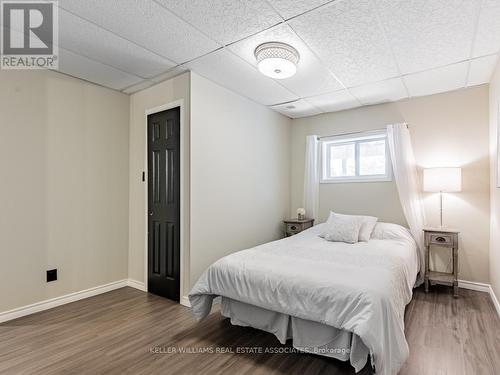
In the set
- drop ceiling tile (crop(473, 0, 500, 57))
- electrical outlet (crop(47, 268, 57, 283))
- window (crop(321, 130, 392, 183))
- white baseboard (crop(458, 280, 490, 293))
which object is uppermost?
drop ceiling tile (crop(473, 0, 500, 57))

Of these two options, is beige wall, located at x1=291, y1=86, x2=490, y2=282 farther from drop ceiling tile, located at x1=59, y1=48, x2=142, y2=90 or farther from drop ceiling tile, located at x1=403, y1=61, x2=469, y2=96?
drop ceiling tile, located at x1=59, y1=48, x2=142, y2=90

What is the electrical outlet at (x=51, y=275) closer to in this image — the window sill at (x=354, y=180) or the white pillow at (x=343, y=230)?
the white pillow at (x=343, y=230)

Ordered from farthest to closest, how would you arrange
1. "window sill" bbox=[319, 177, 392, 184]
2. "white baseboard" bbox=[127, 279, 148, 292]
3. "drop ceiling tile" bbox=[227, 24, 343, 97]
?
"window sill" bbox=[319, 177, 392, 184] → "white baseboard" bbox=[127, 279, 148, 292] → "drop ceiling tile" bbox=[227, 24, 343, 97]

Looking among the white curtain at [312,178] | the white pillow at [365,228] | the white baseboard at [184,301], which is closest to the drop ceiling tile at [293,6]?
the white pillow at [365,228]

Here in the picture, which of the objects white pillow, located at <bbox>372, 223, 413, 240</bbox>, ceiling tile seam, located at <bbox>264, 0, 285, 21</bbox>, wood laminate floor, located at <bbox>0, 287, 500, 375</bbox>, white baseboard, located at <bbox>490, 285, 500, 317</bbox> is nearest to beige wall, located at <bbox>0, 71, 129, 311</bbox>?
wood laminate floor, located at <bbox>0, 287, 500, 375</bbox>

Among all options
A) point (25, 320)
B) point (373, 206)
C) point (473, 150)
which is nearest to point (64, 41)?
point (25, 320)

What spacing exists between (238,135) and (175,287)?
202 cm

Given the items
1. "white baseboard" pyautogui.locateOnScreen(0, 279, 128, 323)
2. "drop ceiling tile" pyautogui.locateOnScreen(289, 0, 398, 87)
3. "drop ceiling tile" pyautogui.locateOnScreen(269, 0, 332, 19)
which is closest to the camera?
"drop ceiling tile" pyautogui.locateOnScreen(269, 0, 332, 19)

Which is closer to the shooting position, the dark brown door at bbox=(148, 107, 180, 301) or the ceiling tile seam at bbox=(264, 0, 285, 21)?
the ceiling tile seam at bbox=(264, 0, 285, 21)

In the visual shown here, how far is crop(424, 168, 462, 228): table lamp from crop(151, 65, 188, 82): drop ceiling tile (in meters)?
3.13

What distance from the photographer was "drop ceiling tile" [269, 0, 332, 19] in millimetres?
1894

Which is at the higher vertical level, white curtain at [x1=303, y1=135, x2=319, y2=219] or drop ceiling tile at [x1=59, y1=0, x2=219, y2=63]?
drop ceiling tile at [x1=59, y1=0, x2=219, y2=63]

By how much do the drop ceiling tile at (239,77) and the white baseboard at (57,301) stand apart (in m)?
2.84

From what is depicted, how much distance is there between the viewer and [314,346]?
6.38ft
